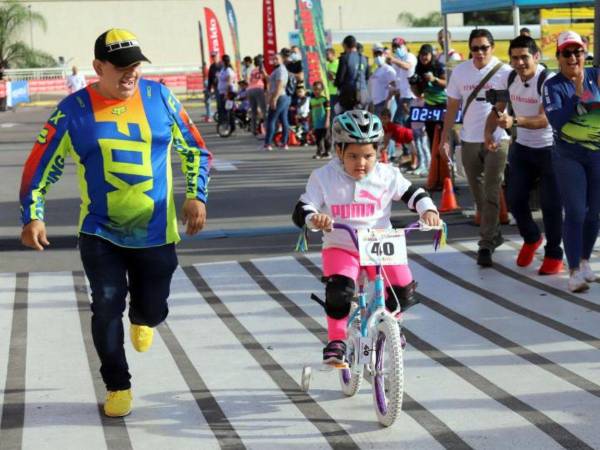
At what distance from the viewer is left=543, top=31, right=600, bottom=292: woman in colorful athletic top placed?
30.9ft

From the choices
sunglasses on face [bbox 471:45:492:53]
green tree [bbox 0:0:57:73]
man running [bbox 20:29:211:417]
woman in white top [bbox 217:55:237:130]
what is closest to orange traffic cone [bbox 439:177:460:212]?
sunglasses on face [bbox 471:45:492:53]

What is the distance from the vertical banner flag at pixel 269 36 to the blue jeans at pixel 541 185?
1926 centimetres

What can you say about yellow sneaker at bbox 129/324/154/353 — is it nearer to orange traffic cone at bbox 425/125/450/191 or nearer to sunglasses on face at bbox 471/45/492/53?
sunglasses on face at bbox 471/45/492/53

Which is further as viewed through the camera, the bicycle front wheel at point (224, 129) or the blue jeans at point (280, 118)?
the bicycle front wheel at point (224, 129)

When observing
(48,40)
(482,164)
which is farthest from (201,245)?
(48,40)

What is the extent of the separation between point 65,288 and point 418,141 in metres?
8.93

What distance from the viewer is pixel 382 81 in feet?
68.6

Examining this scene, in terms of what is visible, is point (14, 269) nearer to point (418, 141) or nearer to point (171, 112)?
point (171, 112)

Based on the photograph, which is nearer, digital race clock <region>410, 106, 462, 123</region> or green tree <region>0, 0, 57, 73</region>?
digital race clock <region>410, 106, 462, 123</region>

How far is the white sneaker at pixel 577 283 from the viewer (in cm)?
973

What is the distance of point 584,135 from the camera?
9492 millimetres

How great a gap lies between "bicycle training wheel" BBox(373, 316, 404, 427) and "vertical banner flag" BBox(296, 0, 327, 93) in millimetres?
17758

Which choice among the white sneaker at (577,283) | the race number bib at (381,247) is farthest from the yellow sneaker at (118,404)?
the white sneaker at (577,283)

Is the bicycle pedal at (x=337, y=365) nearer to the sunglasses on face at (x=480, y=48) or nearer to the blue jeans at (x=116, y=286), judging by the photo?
the blue jeans at (x=116, y=286)
